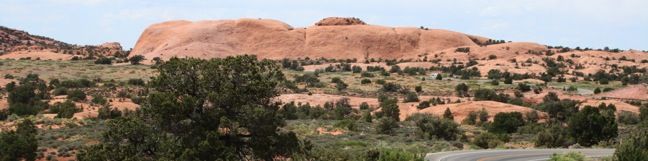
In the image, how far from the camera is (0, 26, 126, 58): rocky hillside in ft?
374

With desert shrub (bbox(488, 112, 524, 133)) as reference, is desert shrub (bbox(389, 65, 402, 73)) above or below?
above

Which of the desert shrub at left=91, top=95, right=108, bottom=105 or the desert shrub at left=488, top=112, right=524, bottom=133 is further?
the desert shrub at left=91, top=95, right=108, bottom=105

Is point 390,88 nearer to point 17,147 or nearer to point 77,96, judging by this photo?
point 77,96

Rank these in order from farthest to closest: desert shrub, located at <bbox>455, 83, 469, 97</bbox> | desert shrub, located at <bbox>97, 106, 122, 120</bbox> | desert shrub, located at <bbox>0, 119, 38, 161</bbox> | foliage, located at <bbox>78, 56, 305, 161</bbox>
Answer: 1. desert shrub, located at <bbox>455, 83, 469, 97</bbox>
2. desert shrub, located at <bbox>97, 106, 122, 120</bbox>
3. desert shrub, located at <bbox>0, 119, 38, 161</bbox>
4. foliage, located at <bbox>78, 56, 305, 161</bbox>

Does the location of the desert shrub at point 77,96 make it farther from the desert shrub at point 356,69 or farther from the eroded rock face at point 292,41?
the eroded rock face at point 292,41

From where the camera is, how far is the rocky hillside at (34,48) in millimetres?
113938

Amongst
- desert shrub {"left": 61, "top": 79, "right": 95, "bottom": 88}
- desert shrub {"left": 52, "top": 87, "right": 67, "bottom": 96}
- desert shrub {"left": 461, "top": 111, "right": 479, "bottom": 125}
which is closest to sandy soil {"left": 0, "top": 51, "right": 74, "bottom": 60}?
desert shrub {"left": 61, "top": 79, "right": 95, "bottom": 88}

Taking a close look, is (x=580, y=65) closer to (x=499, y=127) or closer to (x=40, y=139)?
(x=499, y=127)

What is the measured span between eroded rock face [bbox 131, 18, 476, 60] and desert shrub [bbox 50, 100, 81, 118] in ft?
187

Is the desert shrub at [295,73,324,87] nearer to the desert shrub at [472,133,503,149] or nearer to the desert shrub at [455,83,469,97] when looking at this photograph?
the desert shrub at [455,83,469,97]

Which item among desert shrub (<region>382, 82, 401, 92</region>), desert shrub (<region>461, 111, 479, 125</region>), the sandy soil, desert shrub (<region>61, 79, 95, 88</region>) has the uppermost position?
the sandy soil

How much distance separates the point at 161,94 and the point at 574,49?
380 ft

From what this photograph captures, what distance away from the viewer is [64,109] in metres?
54.3

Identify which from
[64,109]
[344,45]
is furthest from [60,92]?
[344,45]
